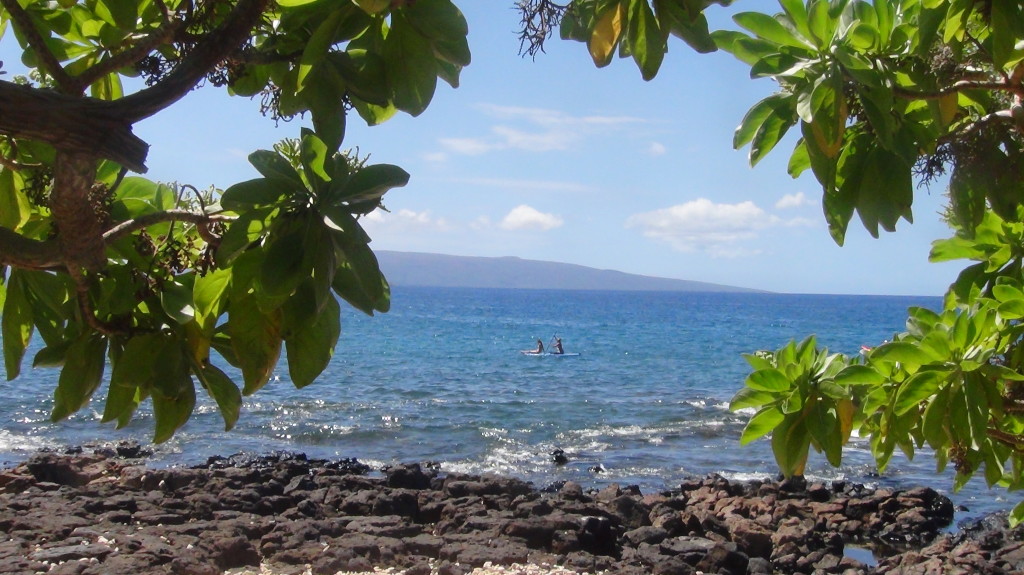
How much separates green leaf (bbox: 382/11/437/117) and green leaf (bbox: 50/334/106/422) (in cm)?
90

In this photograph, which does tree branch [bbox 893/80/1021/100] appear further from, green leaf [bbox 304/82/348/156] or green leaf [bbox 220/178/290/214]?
green leaf [bbox 220/178/290/214]

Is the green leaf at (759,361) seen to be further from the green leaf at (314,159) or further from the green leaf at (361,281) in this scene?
the green leaf at (314,159)

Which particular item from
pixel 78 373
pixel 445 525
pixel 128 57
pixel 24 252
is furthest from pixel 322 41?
pixel 445 525

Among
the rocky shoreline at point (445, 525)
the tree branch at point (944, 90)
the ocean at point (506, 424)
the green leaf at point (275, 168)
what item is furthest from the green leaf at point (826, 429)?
the ocean at point (506, 424)

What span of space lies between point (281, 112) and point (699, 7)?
1.00m

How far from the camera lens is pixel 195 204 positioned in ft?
7.48

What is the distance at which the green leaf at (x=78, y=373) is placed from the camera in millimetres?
2172

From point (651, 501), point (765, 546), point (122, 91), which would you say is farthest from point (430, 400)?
point (122, 91)

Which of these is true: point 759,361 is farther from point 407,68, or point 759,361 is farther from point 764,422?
point 407,68

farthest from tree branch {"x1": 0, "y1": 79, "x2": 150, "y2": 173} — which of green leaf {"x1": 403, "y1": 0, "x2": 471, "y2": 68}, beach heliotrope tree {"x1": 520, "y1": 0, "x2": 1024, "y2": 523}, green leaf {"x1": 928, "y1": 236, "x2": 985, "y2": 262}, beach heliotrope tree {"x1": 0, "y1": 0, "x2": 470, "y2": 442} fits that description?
green leaf {"x1": 928, "y1": 236, "x2": 985, "y2": 262}

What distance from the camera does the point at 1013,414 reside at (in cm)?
296

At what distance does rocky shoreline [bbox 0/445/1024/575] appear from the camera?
8617 mm

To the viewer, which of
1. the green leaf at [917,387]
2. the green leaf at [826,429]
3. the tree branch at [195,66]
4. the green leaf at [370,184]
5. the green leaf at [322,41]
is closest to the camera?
the green leaf at [370,184]

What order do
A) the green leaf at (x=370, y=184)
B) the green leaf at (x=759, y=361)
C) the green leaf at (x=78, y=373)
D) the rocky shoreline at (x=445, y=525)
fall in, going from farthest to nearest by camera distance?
the rocky shoreline at (x=445, y=525) < the green leaf at (x=759, y=361) < the green leaf at (x=78, y=373) < the green leaf at (x=370, y=184)
